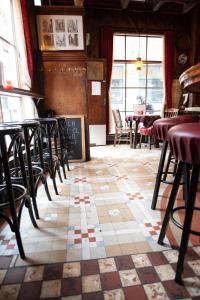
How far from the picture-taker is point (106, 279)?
1.16 metres

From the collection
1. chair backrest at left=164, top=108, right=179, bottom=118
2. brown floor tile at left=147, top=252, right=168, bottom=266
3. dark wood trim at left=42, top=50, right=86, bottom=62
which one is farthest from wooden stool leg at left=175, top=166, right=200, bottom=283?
chair backrest at left=164, top=108, right=179, bottom=118

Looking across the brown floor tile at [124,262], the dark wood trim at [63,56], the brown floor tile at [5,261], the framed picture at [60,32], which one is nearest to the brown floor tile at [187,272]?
the brown floor tile at [124,262]

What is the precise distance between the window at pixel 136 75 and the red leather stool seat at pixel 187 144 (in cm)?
479

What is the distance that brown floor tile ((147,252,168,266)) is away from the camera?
127 cm

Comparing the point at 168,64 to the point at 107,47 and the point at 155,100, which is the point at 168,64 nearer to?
the point at 155,100

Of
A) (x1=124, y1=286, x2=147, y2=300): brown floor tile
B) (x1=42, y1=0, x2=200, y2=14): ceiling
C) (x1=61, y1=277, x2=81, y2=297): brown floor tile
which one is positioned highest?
(x1=42, y1=0, x2=200, y2=14): ceiling

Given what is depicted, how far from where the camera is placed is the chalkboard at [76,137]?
3633mm

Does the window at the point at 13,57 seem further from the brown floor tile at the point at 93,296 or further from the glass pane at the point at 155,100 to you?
the glass pane at the point at 155,100

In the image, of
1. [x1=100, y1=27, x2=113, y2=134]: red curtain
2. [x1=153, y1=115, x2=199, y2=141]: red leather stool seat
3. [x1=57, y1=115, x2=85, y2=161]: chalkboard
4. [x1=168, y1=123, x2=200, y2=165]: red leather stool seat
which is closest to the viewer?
[x1=168, y1=123, x2=200, y2=165]: red leather stool seat

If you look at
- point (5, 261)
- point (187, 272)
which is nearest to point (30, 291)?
point (5, 261)

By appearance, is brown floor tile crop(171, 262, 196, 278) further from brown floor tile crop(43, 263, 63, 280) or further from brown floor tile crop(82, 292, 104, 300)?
brown floor tile crop(43, 263, 63, 280)

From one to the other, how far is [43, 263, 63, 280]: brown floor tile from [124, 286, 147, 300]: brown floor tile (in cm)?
39

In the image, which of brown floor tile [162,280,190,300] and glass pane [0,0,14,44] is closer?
brown floor tile [162,280,190,300]

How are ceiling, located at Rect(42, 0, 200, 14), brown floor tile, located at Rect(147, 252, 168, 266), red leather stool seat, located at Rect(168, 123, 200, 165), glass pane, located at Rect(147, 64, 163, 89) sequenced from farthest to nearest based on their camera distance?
glass pane, located at Rect(147, 64, 163, 89) < ceiling, located at Rect(42, 0, 200, 14) < brown floor tile, located at Rect(147, 252, 168, 266) < red leather stool seat, located at Rect(168, 123, 200, 165)
